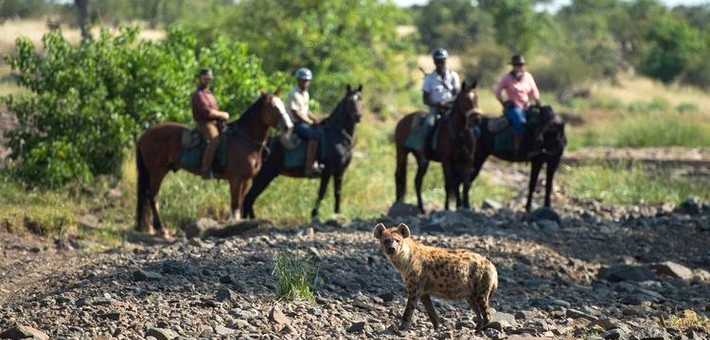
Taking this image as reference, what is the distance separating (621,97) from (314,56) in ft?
107

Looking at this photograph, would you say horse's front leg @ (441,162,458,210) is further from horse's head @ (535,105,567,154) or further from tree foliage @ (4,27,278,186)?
tree foliage @ (4,27,278,186)

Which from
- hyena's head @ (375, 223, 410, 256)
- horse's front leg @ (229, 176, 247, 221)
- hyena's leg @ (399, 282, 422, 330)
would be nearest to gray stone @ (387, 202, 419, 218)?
horse's front leg @ (229, 176, 247, 221)

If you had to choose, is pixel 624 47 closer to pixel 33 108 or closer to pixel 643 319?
pixel 33 108

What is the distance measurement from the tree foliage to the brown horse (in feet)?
5.38

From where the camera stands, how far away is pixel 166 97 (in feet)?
74.9

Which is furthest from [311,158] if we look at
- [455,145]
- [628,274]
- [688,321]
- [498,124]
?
[688,321]

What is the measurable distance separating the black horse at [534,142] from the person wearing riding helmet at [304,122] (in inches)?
111

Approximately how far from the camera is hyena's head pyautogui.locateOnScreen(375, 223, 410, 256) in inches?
430

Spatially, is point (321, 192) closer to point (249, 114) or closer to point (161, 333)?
point (249, 114)

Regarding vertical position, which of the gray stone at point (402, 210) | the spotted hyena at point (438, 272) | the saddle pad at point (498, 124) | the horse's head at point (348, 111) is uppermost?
the horse's head at point (348, 111)

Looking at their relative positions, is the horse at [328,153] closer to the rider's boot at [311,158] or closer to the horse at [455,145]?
the rider's boot at [311,158]

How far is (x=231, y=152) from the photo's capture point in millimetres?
20141

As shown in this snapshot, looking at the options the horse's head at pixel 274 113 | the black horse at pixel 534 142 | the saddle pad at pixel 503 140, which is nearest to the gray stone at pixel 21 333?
the horse's head at pixel 274 113

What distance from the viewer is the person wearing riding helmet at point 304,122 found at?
2088 cm
